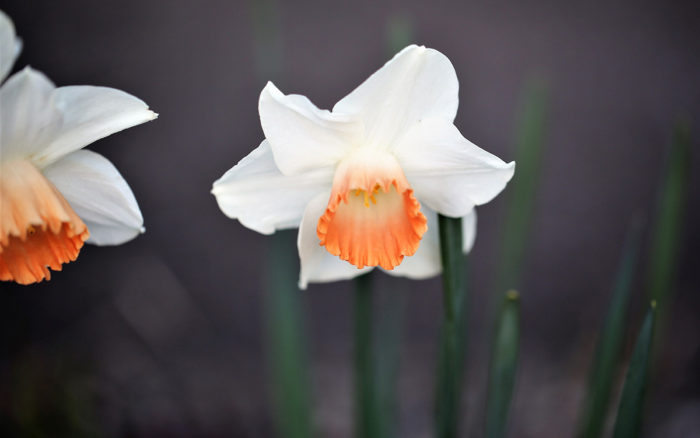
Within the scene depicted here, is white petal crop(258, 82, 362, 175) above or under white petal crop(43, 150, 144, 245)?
above

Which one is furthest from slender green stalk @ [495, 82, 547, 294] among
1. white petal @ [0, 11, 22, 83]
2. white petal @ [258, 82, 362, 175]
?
white petal @ [0, 11, 22, 83]

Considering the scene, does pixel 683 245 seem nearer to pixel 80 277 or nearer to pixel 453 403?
pixel 453 403

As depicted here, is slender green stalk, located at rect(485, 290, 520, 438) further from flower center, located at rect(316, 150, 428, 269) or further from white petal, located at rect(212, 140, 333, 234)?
white petal, located at rect(212, 140, 333, 234)

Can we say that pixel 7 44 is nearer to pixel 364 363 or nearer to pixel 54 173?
pixel 54 173

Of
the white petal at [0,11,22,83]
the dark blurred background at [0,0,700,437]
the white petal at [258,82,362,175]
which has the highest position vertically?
the white petal at [0,11,22,83]

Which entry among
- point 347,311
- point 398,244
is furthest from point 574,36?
point 398,244

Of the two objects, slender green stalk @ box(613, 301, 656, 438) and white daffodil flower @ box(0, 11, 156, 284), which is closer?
white daffodil flower @ box(0, 11, 156, 284)

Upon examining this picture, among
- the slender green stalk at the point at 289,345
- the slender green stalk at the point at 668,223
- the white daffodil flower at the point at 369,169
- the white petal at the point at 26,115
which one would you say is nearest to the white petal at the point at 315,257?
the white daffodil flower at the point at 369,169

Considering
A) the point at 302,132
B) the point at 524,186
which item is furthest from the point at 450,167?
the point at 524,186
